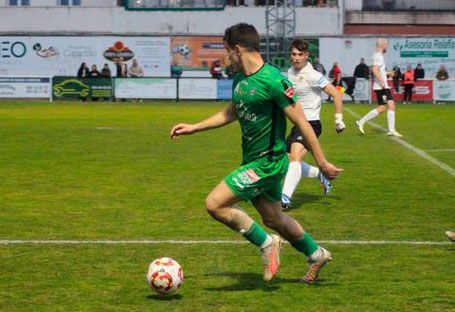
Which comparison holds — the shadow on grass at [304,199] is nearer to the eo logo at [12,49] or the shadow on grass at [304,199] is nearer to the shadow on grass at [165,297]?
the shadow on grass at [165,297]

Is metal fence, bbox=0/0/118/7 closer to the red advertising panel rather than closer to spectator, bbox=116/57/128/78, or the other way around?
spectator, bbox=116/57/128/78

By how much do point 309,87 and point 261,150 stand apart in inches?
209

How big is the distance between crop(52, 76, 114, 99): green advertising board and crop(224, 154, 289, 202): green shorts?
42.5 m

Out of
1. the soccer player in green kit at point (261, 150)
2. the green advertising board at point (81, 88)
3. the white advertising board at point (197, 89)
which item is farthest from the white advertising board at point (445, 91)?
the soccer player in green kit at point (261, 150)

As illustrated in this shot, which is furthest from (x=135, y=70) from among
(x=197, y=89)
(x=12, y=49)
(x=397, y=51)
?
(x=397, y=51)

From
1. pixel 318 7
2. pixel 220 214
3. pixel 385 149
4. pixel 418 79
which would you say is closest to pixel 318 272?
pixel 220 214

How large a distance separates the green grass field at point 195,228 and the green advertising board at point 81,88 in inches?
1018

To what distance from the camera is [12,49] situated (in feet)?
199

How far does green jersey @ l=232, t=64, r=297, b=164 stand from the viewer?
26.2 feet

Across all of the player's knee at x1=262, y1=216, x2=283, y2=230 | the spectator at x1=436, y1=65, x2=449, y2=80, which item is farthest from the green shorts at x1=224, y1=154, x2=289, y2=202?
the spectator at x1=436, y1=65, x2=449, y2=80

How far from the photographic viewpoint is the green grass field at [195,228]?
8.03 meters

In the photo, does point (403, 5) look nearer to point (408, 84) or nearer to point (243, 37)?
point (408, 84)

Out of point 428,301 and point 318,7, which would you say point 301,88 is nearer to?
point 428,301

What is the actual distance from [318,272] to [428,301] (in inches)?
45.2
